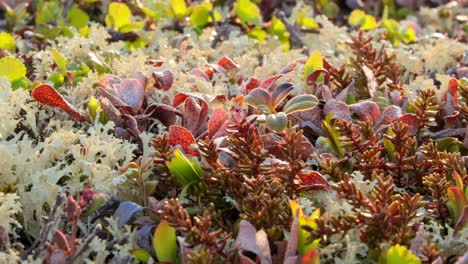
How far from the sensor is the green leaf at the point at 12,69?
1.88 m

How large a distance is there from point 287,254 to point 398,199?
10.5 inches

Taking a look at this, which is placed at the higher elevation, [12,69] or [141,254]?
[12,69]

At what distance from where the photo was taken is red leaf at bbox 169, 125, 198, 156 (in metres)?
1.58

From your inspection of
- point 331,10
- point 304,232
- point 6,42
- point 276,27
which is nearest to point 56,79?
point 6,42

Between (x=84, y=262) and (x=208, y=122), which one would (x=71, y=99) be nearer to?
(x=208, y=122)

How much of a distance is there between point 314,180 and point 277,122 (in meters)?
0.18

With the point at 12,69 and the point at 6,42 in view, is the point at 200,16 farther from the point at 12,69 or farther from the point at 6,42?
the point at 12,69

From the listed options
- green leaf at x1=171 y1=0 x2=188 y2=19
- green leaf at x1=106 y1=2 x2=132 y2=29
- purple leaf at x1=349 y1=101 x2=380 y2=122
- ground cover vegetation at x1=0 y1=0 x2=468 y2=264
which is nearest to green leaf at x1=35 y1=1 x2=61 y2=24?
green leaf at x1=106 y1=2 x2=132 y2=29

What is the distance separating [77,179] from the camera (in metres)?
1.52

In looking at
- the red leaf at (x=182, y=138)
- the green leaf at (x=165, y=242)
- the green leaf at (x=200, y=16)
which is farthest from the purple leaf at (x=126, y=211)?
the green leaf at (x=200, y=16)

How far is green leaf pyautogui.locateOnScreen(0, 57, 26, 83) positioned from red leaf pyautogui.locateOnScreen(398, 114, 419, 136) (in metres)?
1.03

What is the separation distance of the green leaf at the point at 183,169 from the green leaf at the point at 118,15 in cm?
140

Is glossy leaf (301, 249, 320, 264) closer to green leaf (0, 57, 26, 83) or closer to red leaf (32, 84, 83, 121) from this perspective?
red leaf (32, 84, 83, 121)

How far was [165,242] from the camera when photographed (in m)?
1.32
